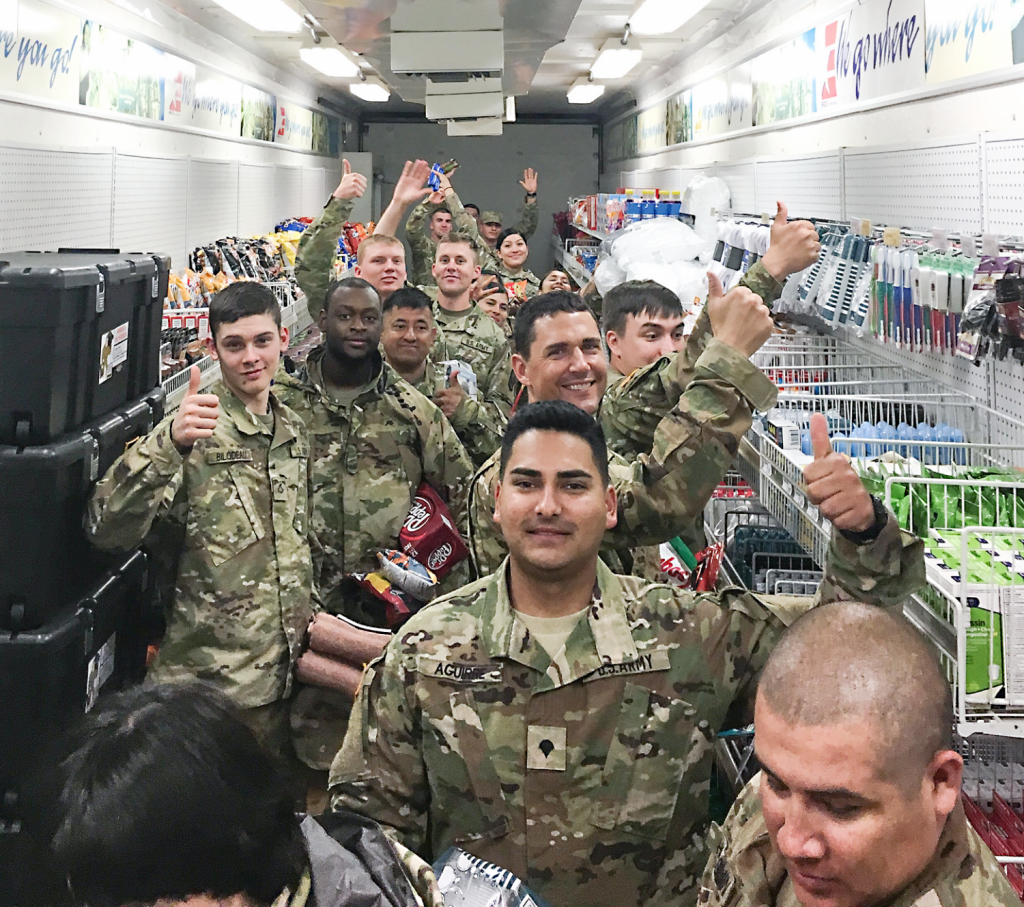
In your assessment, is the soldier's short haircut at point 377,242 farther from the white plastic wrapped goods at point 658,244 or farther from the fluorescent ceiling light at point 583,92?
the fluorescent ceiling light at point 583,92

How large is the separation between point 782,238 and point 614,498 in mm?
946

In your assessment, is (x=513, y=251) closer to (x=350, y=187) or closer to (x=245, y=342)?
(x=350, y=187)

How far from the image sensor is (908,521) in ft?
7.86

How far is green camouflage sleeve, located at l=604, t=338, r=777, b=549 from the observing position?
7.16 ft

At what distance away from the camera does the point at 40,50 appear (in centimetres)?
575

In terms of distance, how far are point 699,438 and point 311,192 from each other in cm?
1341

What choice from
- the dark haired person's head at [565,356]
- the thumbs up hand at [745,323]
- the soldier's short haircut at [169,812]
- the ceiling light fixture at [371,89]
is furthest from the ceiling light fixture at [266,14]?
the soldier's short haircut at [169,812]

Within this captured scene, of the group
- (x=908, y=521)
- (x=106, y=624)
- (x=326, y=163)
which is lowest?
(x=106, y=624)

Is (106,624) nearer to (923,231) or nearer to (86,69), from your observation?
(923,231)

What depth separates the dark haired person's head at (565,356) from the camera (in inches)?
109

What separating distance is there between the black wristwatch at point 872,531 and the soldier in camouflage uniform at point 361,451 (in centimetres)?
193

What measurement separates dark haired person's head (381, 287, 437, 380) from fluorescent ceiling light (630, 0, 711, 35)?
15.4 ft

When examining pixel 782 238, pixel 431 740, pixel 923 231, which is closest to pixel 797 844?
pixel 431 740

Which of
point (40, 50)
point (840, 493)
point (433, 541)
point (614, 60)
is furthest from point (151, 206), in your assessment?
point (840, 493)
